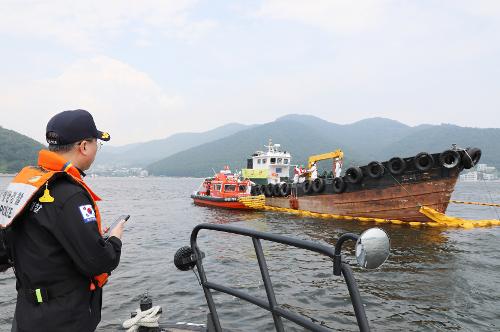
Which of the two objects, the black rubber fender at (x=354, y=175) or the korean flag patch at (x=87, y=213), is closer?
the korean flag patch at (x=87, y=213)

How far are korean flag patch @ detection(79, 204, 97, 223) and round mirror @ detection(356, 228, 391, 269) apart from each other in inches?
57.3

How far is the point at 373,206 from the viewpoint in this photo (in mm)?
19375

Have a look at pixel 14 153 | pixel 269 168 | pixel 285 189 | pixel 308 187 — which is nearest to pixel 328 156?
pixel 285 189

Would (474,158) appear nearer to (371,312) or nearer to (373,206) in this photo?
(373,206)

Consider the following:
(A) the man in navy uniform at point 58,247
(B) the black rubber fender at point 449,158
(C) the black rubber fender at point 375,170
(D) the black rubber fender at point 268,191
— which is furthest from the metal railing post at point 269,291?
(D) the black rubber fender at point 268,191

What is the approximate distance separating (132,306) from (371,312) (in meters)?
5.08

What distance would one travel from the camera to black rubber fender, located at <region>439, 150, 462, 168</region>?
16.8 m

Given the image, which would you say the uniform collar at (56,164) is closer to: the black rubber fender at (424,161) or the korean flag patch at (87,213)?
the korean flag patch at (87,213)

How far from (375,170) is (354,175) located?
3.74 feet

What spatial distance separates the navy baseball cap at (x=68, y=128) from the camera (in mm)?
2217

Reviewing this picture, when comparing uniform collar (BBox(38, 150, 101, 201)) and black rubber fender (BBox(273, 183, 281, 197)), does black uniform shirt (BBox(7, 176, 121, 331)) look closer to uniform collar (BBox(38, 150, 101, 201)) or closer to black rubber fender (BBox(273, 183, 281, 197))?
uniform collar (BBox(38, 150, 101, 201))

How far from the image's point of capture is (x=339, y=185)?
20.5 meters

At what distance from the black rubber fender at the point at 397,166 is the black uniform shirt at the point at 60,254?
17.8 m

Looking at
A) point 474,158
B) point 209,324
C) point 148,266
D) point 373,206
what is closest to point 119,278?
point 148,266
